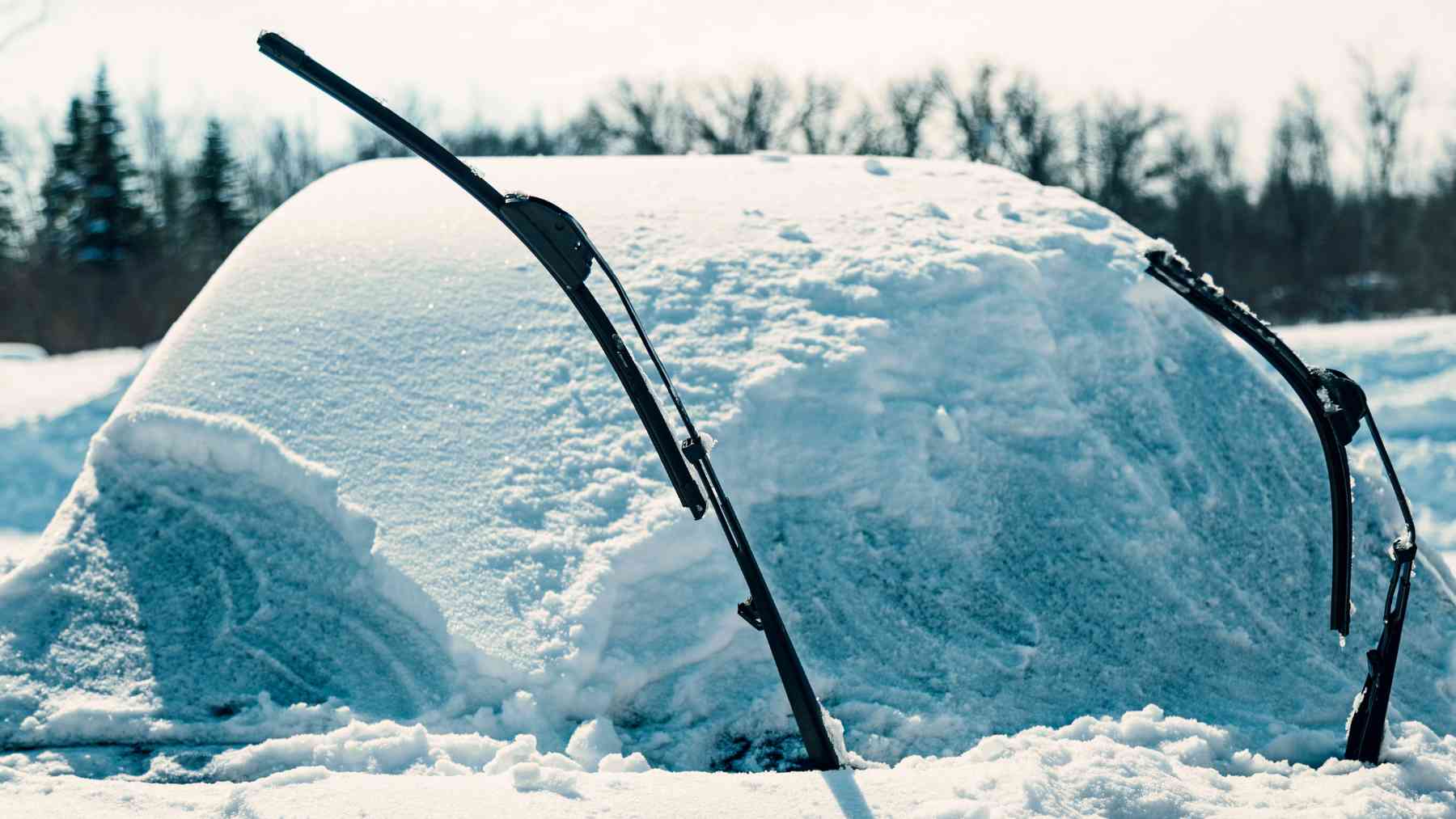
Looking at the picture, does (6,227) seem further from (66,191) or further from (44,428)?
(44,428)

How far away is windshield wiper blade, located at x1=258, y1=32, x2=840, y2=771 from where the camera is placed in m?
3.09

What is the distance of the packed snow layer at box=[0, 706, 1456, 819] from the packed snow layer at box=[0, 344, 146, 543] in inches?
213

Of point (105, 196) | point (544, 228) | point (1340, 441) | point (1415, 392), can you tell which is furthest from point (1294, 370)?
point (105, 196)

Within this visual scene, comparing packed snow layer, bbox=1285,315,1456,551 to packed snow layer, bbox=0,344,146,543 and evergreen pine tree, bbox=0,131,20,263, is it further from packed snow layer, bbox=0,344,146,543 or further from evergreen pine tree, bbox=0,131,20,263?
evergreen pine tree, bbox=0,131,20,263

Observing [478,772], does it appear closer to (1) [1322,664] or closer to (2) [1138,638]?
(2) [1138,638]

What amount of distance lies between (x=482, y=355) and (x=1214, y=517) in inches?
102

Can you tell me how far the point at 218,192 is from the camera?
33.1 metres

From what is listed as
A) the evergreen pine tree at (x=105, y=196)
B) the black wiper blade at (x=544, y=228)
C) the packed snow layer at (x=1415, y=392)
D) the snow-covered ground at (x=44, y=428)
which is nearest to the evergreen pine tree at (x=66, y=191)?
the evergreen pine tree at (x=105, y=196)

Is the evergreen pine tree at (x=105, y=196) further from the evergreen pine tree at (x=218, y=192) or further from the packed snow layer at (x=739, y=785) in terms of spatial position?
the packed snow layer at (x=739, y=785)

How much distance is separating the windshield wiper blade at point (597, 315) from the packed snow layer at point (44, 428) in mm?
5906

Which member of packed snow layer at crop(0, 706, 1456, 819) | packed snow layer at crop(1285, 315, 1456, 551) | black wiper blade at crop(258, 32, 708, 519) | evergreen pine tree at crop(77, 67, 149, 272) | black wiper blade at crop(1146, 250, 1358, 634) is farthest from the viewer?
evergreen pine tree at crop(77, 67, 149, 272)

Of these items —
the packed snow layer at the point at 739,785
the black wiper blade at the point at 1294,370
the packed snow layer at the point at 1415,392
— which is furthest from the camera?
the packed snow layer at the point at 1415,392

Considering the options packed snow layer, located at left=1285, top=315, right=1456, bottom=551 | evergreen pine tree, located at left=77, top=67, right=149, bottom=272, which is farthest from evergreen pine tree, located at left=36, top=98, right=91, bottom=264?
packed snow layer, located at left=1285, top=315, right=1456, bottom=551

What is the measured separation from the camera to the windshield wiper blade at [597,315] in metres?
3.09
